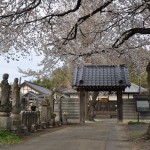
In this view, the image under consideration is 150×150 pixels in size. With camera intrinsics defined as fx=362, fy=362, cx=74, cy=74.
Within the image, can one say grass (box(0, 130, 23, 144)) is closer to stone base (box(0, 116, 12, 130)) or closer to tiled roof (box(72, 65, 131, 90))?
stone base (box(0, 116, 12, 130))

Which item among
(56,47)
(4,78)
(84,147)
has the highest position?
(56,47)

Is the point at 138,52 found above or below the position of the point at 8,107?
above

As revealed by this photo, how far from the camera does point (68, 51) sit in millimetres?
19891

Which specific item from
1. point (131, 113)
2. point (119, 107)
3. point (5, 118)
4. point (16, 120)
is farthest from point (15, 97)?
point (131, 113)

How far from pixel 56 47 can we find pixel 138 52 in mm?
6401

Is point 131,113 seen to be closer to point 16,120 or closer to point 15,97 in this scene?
point 15,97

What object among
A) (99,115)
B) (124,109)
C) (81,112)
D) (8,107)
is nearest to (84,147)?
(8,107)

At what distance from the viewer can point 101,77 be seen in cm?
2989

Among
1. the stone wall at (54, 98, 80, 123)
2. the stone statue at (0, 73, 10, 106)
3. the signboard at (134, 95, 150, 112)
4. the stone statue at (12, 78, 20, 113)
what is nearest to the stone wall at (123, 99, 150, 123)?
the signboard at (134, 95, 150, 112)

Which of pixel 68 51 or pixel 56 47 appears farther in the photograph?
pixel 68 51

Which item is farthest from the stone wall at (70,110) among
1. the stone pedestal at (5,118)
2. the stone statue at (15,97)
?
the stone pedestal at (5,118)

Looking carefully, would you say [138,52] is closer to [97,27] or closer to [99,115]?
[97,27]

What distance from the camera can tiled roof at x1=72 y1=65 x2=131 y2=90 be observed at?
28.7 metres

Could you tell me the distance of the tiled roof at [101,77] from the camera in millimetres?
28656
